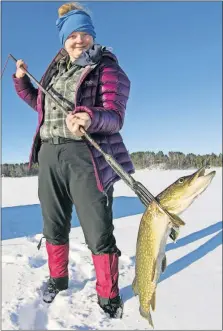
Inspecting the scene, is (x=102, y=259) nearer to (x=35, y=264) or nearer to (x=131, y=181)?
(x=131, y=181)

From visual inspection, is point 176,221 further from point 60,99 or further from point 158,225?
point 60,99

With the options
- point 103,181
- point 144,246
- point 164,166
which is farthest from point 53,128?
point 164,166

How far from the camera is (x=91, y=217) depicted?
230 cm

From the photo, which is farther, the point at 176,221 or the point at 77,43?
the point at 77,43

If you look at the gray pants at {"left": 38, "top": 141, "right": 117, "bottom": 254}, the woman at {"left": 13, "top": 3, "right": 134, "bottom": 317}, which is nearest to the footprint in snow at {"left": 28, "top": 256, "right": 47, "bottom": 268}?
the woman at {"left": 13, "top": 3, "right": 134, "bottom": 317}

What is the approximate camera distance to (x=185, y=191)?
4.33 feet

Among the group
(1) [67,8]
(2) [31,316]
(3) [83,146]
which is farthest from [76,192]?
(1) [67,8]

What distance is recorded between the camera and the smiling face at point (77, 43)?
7.52ft

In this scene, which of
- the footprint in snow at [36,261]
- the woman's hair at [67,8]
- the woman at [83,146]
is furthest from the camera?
the footprint in snow at [36,261]

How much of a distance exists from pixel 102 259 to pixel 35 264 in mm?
1172

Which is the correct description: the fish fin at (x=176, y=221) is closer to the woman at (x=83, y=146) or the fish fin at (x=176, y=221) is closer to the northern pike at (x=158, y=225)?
the northern pike at (x=158, y=225)

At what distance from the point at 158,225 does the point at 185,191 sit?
185mm

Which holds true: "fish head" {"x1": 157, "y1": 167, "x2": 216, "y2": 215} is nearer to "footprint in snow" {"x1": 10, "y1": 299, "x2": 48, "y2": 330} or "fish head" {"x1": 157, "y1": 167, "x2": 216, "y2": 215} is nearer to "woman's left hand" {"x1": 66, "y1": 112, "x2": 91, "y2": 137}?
"woman's left hand" {"x1": 66, "y1": 112, "x2": 91, "y2": 137}

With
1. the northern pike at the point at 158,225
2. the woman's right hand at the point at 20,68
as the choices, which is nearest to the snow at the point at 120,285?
the northern pike at the point at 158,225
